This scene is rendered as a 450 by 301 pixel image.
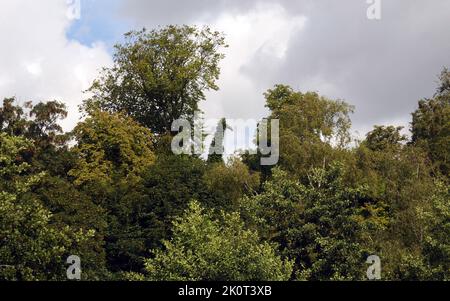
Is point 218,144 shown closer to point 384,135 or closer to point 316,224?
point 384,135

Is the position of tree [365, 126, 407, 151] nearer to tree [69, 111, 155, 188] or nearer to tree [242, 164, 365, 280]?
tree [69, 111, 155, 188]

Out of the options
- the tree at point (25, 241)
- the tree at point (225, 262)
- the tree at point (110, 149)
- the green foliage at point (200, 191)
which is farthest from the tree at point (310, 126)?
the tree at point (25, 241)

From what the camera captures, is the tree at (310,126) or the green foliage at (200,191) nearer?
the green foliage at (200,191)

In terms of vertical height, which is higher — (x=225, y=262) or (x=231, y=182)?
(x=231, y=182)

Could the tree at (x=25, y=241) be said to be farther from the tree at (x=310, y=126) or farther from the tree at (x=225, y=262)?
the tree at (x=310, y=126)

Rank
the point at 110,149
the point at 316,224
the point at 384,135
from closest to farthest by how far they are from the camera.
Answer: the point at 316,224 → the point at 110,149 → the point at 384,135

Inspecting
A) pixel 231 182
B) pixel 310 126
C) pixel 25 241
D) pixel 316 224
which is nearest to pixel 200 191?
pixel 231 182

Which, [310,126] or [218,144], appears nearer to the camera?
[310,126]

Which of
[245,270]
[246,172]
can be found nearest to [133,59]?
[246,172]

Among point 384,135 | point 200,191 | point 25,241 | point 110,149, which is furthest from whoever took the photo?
point 384,135

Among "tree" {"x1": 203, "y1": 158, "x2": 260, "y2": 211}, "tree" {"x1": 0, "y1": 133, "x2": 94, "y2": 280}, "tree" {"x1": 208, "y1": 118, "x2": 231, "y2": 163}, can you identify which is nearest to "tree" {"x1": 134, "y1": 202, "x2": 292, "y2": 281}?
"tree" {"x1": 0, "y1": 133, "x2": 94, "y2": 280}

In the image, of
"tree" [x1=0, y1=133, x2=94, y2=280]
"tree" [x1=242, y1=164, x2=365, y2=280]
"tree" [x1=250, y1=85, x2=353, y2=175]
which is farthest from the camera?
"tree" [x1=250, y1=85, x2=353, y2=175]

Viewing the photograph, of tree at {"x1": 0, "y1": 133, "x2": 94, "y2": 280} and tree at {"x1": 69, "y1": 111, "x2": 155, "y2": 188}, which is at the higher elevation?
tree at {"x1": 69, "y1": 111, "x2": 155, "y2": 188}

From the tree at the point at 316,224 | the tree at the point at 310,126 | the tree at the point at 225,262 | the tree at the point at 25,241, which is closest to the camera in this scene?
the tree at the point at 25,241
